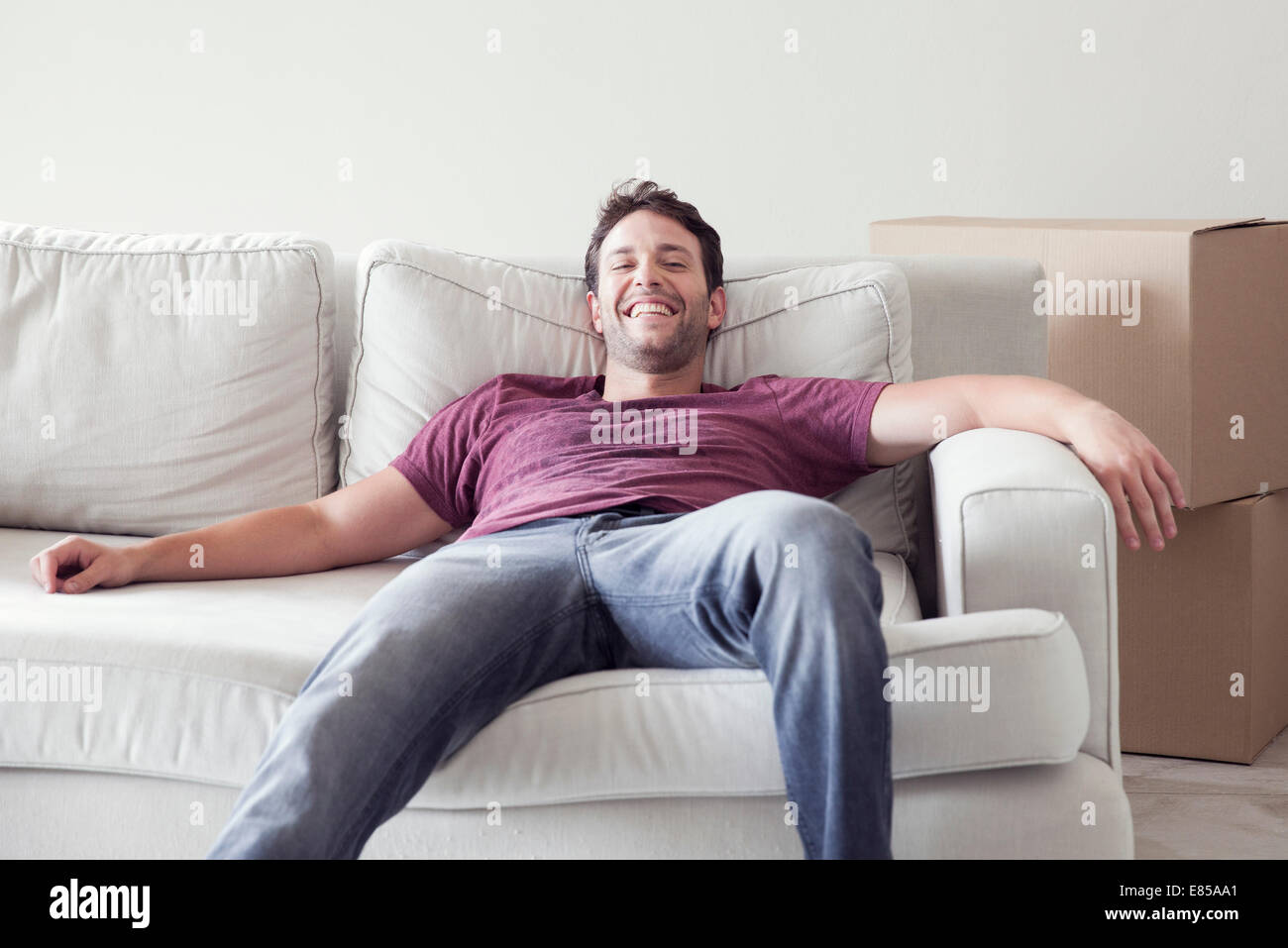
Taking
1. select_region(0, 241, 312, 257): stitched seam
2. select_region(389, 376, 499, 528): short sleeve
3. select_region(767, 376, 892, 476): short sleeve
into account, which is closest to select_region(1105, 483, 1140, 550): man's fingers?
select_region(767, 376, 892, 476): short sleeve

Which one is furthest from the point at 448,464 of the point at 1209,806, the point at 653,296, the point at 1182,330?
the point at 1209,806

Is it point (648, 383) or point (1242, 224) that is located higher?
point (1242, 224)

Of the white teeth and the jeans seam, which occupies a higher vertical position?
the white teeth

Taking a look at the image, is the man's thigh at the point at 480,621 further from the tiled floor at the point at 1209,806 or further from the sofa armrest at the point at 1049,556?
the tiled floor at the point at 1209,806

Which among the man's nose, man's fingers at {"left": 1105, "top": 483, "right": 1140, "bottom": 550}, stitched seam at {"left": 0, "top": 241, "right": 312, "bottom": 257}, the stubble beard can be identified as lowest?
man's fingers at {"left": 1105, "top": 483, "right": 1140, "bottom": 550}

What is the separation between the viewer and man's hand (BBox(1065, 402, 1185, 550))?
1408mm

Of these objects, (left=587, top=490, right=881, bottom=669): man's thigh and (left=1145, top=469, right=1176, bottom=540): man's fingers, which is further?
(left=1145, top=469, right=1176, bottom=540): man's fingers

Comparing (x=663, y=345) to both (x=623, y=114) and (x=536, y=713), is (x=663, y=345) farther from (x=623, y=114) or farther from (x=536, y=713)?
(x=623, y=114)

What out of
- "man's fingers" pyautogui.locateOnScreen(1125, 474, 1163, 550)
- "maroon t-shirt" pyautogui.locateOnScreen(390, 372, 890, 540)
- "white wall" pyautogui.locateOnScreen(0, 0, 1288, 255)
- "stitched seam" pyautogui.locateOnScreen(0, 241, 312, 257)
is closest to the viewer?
"man's fingers" pyautogui.locateOnScreen(1125, 474, 1163, 550)

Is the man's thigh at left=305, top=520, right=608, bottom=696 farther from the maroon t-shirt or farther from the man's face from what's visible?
the man's face

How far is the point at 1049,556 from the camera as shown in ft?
4.30

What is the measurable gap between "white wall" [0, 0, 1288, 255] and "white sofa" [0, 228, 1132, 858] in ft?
3.54

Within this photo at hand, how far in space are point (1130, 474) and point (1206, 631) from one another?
2.64 feet

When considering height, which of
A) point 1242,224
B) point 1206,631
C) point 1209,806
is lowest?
point 1209,806
